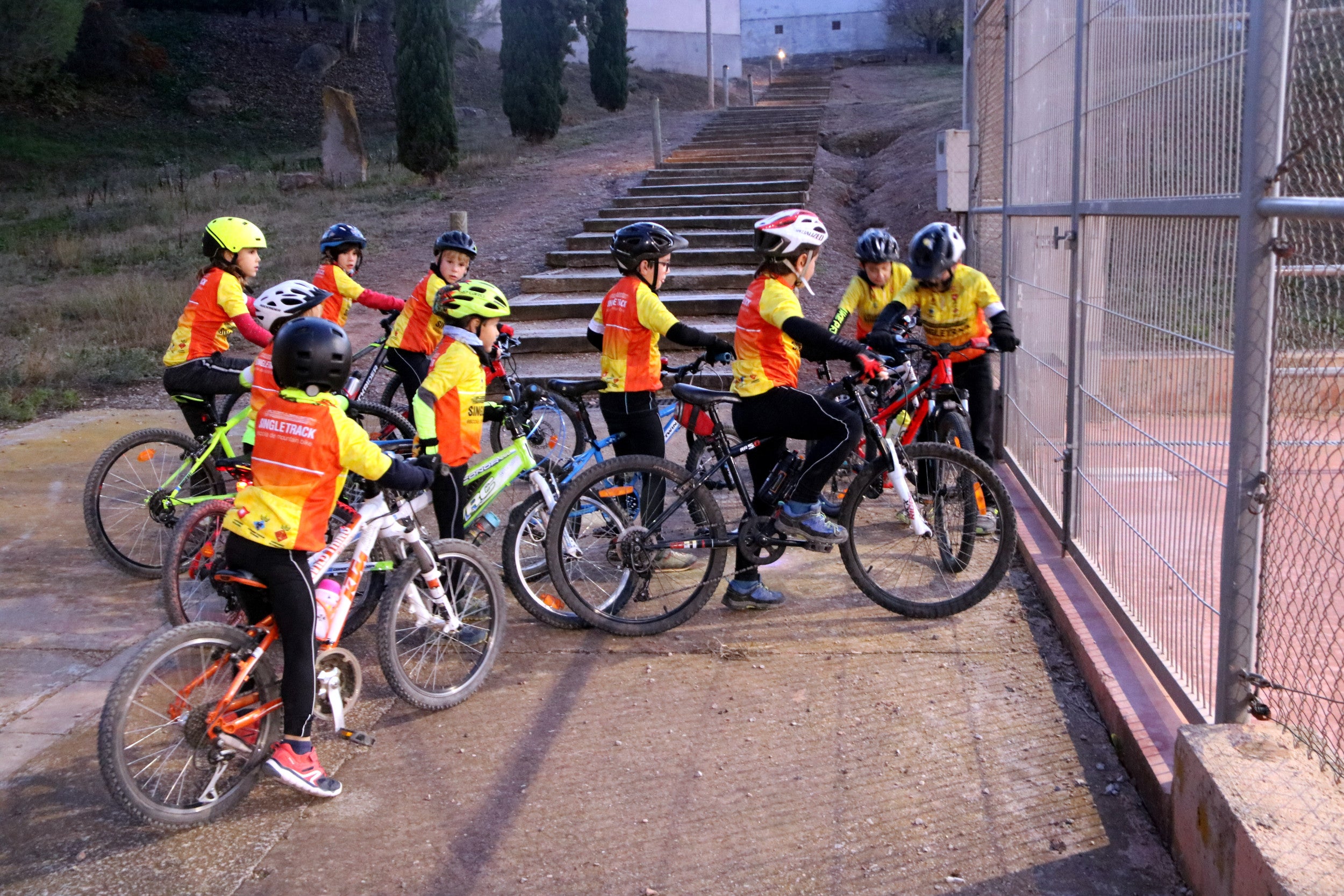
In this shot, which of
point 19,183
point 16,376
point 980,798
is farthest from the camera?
point 19,183

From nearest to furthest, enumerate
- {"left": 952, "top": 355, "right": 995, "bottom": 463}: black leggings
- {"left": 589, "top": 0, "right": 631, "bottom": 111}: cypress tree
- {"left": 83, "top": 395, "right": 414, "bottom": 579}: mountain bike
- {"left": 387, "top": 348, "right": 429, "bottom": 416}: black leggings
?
{"left": 83, "top": 395, "right": 414, "bottom": 579}: mountain bike → {"left": 952, "top": 355, "right": 995, "bottom": 463}: black leggings → {"left": 387, "top": 348, "right": 429, "bottom": 416}: black leggings → {"left": 589, "top": 0, "right": 631, "bottom": 111}: cypress tree

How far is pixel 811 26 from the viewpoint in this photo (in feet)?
136

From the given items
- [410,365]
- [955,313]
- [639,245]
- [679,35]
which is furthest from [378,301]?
[679,35]

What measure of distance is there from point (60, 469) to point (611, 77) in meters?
24.8

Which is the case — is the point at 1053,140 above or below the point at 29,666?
above

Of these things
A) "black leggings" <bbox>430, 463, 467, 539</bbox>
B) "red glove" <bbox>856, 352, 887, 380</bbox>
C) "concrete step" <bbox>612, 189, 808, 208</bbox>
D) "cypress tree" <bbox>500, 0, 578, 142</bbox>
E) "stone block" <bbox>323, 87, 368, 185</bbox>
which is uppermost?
"cypress tree" <bbox>500, 0, 578, 142</bbox>

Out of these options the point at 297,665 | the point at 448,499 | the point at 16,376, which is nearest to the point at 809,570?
the point at 448,499

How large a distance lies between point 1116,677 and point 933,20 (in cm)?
3634

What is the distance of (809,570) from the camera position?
5875mm

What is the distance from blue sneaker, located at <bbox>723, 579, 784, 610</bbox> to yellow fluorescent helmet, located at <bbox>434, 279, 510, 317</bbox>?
1634 mm

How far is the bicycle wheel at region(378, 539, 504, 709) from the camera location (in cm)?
428

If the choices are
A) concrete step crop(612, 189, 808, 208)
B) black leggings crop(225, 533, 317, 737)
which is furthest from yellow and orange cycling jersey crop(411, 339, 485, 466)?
concrete step crop(612, 189, 808, 208)

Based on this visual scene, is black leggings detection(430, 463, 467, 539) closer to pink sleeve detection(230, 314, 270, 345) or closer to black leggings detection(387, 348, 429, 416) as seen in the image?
pink sleeve detection(230, 314, 270, 345)

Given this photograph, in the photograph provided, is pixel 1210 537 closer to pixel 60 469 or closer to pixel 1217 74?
pixel 1217 74
